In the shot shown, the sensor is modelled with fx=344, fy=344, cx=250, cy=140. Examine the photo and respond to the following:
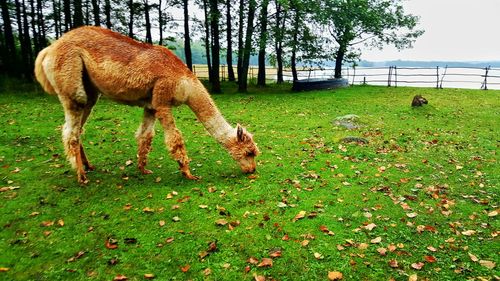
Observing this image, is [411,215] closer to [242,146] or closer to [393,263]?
[393,263]

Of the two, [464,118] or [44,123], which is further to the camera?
[464,118]

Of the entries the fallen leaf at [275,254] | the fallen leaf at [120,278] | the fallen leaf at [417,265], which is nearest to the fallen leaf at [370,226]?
the fallen leaf at [417,265]

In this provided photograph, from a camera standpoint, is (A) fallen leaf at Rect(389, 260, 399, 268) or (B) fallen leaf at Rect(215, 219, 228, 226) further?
(B) fallen leaf at Rect(215, 219, 228, 226)

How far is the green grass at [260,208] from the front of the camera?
4.64 metres

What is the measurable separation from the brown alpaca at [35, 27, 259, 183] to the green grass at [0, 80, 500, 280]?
99 centimetres

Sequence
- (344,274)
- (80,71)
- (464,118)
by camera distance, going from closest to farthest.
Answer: (344,274) < (80,71) < (464,118)

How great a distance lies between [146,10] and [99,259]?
26041mm

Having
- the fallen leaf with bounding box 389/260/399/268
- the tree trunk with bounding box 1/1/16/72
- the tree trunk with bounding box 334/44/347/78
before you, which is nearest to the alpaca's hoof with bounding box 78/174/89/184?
the fallen leaf with bounding box 389/260/399/268

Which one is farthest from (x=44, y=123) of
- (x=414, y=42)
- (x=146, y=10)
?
(x=414, y=42)

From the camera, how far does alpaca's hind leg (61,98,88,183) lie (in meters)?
6.95

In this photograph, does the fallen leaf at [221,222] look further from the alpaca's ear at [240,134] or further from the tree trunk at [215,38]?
the tree trunk at [215,38]

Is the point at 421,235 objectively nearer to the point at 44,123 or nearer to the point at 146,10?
the point at 44,123

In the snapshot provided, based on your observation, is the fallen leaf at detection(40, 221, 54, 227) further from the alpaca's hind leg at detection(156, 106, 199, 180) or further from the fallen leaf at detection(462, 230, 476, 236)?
the fallen leaf at detection(462, 230, 476, 236)

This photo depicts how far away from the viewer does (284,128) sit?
13273 mm
